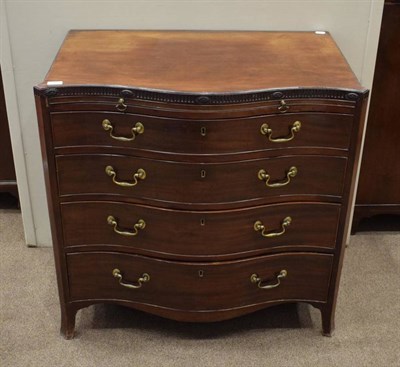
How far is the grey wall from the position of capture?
1.94m

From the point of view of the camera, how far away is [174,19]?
1.96m

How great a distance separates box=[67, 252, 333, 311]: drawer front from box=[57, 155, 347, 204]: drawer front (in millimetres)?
216

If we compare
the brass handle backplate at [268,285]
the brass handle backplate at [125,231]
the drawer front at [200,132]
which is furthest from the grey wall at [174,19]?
the brass handle backplate at [268,285]

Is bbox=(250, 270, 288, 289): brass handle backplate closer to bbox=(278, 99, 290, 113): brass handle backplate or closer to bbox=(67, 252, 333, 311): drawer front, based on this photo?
bbox=(67, 252, 333, 311): drawer front

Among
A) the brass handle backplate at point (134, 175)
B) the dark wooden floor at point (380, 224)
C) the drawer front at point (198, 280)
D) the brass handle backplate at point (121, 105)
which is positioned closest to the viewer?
the brass handle backplate at point (121, 105)

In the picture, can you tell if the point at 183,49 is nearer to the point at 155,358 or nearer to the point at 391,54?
the point at 391,54

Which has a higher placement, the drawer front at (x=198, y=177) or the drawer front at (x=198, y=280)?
the drawer front at (x=198, y=177)

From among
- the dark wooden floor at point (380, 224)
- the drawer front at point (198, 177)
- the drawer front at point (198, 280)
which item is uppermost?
the drawer front at point (198, 177)

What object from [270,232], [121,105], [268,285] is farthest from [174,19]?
[268,285]

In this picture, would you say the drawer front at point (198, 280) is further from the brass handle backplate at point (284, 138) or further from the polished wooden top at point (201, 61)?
the polished wooden top at point (201, 61)

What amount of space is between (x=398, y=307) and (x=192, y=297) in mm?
738

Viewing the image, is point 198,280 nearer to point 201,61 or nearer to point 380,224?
point 201,61

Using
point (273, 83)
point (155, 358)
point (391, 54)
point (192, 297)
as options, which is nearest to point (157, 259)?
point (192, 297)

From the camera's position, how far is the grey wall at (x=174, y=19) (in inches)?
76.4
